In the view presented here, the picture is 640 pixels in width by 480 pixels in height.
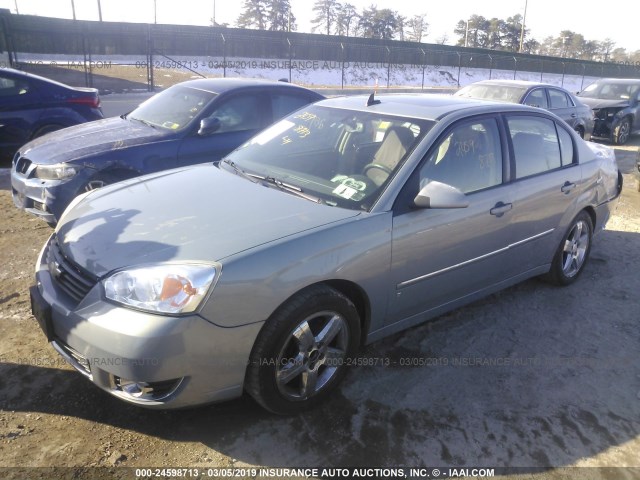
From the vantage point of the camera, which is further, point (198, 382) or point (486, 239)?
point (486, 239)

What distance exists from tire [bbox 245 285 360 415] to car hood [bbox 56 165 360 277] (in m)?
0.41

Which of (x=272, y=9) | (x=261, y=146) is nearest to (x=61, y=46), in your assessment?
(x=261, y=146)

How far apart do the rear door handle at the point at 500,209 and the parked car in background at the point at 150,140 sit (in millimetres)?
3286

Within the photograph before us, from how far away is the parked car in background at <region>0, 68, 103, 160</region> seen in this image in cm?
787

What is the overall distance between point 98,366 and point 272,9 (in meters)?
70.9

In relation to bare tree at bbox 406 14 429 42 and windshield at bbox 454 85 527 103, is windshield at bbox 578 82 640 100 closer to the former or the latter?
windshield at bbox 454 85 527 103

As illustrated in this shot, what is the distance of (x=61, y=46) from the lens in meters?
24.0

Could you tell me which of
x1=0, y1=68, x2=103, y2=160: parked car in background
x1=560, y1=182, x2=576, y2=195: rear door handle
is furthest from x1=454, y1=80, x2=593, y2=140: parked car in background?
x1=0, y1=68, x2=103, y2=160: parked car in background

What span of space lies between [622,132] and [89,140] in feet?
42.4

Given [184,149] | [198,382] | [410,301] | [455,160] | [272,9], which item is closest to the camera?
[198,382]

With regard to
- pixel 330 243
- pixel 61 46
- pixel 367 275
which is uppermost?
pixel 61 46

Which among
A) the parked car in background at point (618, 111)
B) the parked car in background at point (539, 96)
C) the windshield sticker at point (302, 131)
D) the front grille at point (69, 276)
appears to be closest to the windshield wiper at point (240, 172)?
the windshield sticker at point (302, 131)

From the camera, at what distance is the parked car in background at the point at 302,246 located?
247 centimetres

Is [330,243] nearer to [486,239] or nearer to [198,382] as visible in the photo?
[198,382]
